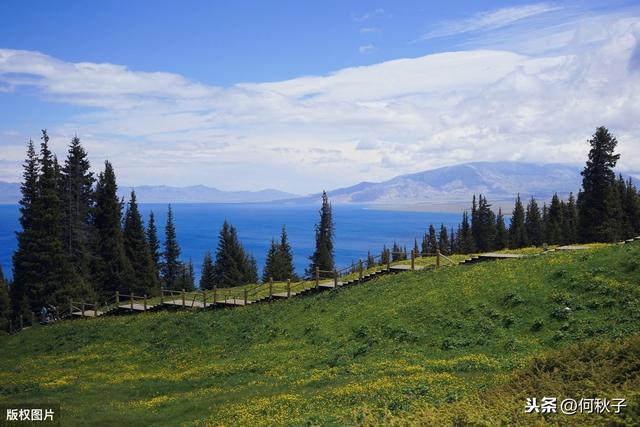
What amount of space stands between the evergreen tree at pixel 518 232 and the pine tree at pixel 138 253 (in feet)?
241

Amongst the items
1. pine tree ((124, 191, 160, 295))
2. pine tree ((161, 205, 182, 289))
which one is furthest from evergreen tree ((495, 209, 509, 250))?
pine tree ((124, 191, 160, 295))

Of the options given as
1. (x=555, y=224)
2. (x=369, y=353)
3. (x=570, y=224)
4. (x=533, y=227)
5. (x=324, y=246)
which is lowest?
(x=324, y=246)

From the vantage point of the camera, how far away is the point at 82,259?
65875 millimetres

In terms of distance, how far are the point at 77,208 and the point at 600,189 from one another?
73032mm

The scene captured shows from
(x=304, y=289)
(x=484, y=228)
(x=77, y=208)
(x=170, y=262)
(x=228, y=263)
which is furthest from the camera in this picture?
(x=484, y=228)

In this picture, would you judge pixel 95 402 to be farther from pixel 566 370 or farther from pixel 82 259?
pixel 82 259

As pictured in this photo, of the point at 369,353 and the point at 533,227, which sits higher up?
the point at 533,227

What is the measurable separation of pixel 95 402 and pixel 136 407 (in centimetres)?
310

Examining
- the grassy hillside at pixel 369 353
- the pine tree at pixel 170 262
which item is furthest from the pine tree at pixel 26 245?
the pine tree at pixel 170 262

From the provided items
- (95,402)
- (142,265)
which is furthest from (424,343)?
(142,265)

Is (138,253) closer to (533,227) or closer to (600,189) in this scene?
(600,189)

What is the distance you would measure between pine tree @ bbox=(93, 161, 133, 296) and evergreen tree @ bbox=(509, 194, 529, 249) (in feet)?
255

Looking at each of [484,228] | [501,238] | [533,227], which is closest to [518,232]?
[501,238]

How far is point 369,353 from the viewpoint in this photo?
22922mm
